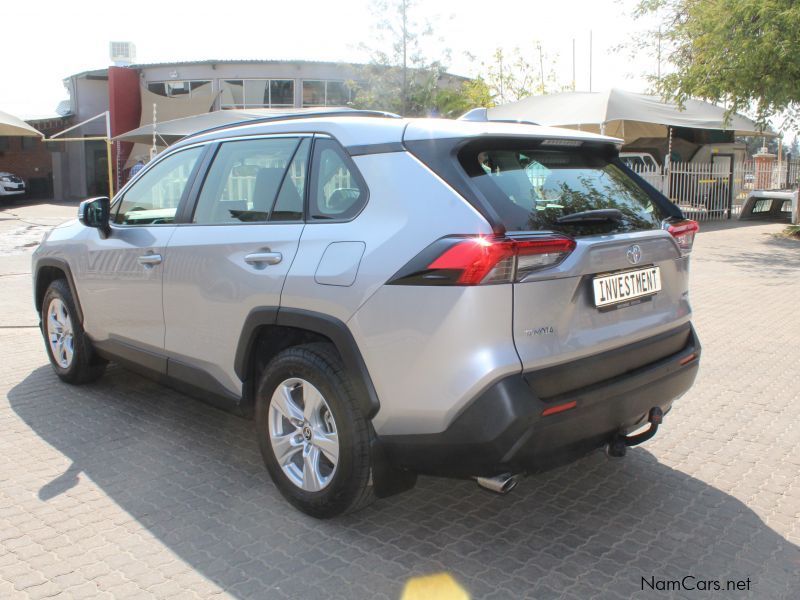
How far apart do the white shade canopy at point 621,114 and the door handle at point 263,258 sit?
17.5m

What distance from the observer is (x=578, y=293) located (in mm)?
2902

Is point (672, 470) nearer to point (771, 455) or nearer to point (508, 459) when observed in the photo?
point (771, 455)

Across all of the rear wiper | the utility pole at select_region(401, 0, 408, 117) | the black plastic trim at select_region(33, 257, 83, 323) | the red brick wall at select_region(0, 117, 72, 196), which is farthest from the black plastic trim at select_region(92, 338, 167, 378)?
the red brick wall at select_region(0, 117, 72, 196)

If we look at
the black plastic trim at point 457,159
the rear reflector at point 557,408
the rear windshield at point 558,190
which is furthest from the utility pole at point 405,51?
the rear reflector at point 557,408

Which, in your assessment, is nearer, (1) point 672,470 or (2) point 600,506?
(2) point 600,506

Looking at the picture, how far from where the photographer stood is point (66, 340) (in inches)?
212

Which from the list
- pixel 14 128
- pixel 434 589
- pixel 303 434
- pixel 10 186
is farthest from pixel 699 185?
pixel 10 186

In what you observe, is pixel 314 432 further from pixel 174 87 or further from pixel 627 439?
pixel 174 87

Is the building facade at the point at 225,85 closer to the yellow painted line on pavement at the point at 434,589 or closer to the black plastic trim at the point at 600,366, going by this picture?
the black plastic trim at the point at 600,366

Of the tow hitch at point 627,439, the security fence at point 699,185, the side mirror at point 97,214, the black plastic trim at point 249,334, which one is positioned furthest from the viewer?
the security fence at point 699,185

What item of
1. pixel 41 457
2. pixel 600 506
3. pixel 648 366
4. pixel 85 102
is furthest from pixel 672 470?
pixel 85 102

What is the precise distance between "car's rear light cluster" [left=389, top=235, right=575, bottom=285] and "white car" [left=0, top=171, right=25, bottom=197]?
33.4 m

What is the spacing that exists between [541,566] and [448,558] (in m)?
0.38

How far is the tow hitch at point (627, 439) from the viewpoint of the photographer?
3170mm
